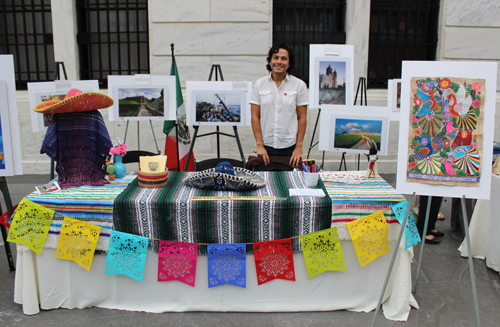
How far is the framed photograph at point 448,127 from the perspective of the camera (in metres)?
2.11

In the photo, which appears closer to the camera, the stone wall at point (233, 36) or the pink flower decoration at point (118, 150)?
the pink flower decoration at point (118, 150)

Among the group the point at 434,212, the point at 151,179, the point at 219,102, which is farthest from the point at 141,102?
the point at 434,212

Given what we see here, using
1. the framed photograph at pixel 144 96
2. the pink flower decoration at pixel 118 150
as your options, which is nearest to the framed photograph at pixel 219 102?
the framed photograph at pixel 144 96

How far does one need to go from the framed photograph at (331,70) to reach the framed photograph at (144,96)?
1.59 m

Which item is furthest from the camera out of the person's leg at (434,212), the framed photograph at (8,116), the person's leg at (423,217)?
the person's leg at (434,212)

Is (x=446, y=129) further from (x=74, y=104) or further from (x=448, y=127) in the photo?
(x=74, y=104)

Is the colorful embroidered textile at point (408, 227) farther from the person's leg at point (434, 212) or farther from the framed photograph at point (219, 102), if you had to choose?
the framed photograph at point (219, 102)

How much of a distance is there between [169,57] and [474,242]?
460 centimetres

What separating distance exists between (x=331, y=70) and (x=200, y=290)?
2.90 m

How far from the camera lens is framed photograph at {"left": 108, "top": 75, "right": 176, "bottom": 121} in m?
4.38

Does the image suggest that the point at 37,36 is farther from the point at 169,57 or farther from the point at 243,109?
the point at 243,109

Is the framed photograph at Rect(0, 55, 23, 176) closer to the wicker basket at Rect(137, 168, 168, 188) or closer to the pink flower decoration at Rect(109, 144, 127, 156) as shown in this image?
the pink flower decoration at Rect(109, 144, 127, 156)

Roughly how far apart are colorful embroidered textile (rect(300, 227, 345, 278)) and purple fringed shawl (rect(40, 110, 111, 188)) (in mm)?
1492

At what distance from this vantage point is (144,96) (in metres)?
4.38
